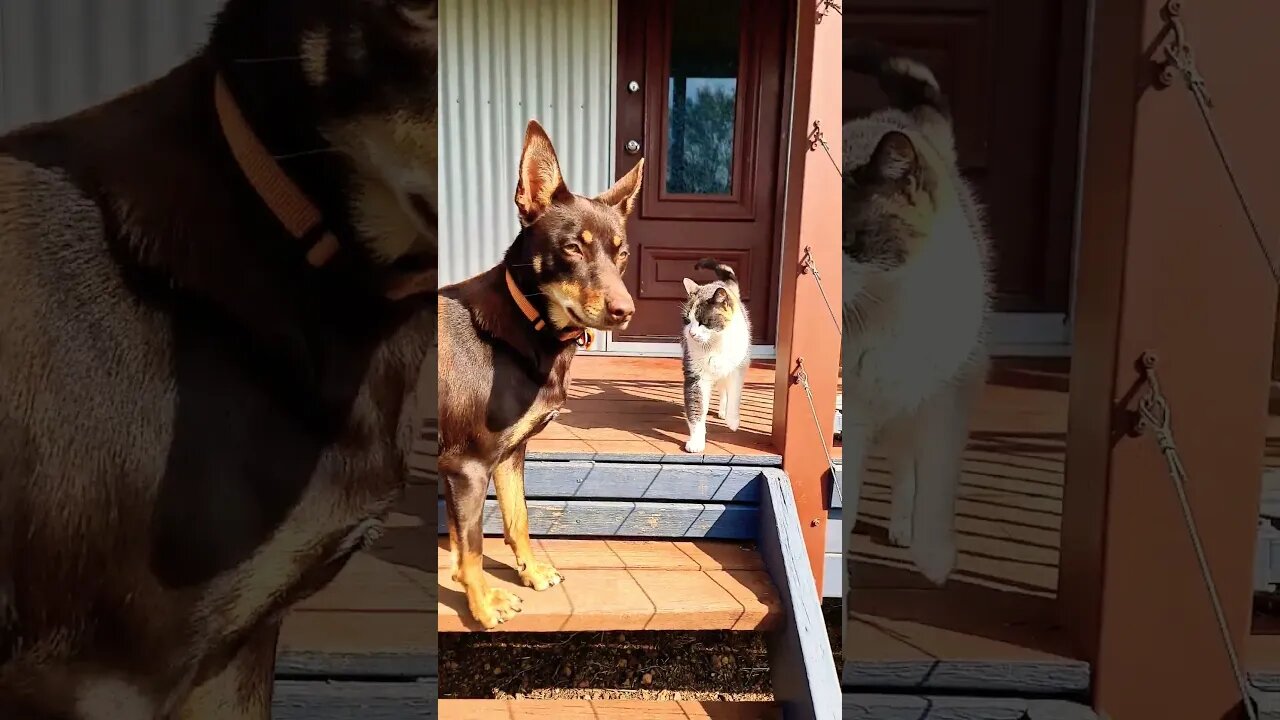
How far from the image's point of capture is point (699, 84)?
6.79 feet

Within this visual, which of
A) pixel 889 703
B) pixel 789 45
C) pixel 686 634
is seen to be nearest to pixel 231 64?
pixel 889 703

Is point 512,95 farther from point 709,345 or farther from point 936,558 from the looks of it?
point 936,558

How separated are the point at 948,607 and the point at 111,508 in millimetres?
1112

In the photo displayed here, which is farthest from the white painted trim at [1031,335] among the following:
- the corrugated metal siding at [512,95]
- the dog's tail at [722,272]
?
the corrugated metal siding at [512,95]

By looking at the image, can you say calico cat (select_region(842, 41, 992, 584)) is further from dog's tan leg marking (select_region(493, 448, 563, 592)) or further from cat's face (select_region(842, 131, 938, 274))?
dog's tan leg marking (select_region(493, 448, 563, 592))

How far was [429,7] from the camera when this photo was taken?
0.72 meters

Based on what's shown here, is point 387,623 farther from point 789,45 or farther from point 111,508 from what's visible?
point 789,45

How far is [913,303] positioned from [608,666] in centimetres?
117

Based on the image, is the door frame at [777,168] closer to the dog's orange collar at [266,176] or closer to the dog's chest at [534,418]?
the dog's chest at [534,418]

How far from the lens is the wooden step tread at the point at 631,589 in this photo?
1285 millimetres

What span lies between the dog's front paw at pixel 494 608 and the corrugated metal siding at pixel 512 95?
109cm

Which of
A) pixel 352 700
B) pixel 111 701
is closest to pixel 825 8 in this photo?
pixel 352 700

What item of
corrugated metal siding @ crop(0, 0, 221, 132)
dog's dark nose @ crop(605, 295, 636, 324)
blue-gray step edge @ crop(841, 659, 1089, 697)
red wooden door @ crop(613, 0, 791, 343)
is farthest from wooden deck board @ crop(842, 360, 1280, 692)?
red wooden door @ crop(613, 0, 791, 343)

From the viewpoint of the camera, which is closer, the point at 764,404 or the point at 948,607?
the point at 948,607
